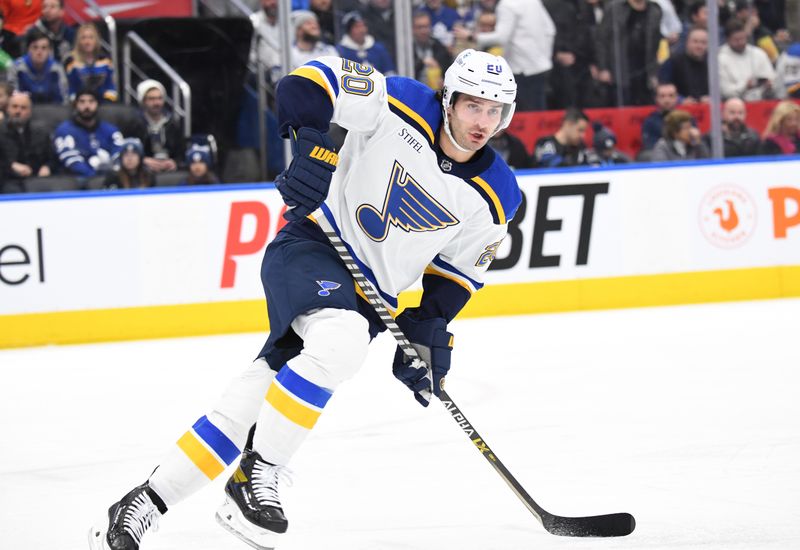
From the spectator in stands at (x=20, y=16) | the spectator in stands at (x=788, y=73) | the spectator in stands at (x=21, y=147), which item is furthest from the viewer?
the spectator in stands at (x=788, y=73)

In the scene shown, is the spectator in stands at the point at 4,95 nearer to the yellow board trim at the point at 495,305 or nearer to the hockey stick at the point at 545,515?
the yellow board trim at the point at 495,305

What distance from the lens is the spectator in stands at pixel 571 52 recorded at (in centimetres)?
751

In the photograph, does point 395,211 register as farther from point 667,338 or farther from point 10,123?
point 10,123

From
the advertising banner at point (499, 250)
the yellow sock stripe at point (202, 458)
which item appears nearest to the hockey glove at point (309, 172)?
the yellow sock stripe at point (202, 458)

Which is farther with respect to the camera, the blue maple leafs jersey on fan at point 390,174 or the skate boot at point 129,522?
the blue maple leafs jersey on fan at point 390,174

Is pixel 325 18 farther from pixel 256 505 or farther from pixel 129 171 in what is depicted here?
pixel 256 505

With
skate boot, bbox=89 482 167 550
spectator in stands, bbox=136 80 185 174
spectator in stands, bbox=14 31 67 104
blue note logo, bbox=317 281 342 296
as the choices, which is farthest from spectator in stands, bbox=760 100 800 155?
skate boot, bbox=89 482 167 550

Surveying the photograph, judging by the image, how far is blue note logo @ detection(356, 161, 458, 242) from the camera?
106 inches

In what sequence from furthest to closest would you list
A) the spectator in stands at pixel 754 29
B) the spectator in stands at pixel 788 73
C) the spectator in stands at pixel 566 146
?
the spectator in stands at pixel 788 73 → the spectator in stands at pixel 754 29 → the spectator in stands at pixel 566 146

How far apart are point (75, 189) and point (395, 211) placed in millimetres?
4393

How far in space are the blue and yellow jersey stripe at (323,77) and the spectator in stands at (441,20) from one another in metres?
4.81

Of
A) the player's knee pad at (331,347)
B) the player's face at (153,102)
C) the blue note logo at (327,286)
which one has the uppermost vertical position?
the blue note logo at (327,286)

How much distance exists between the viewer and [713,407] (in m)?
4.13

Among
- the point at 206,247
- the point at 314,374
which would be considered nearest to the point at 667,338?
the point at 206,247
